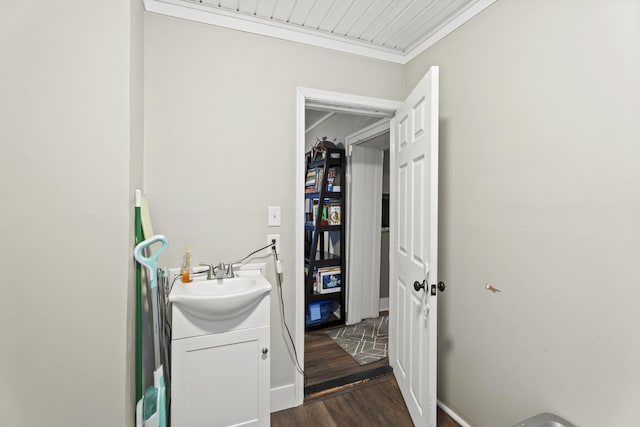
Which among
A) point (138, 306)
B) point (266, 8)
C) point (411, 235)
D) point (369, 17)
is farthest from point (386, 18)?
point (138, 306)

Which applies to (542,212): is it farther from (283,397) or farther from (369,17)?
(283,397)

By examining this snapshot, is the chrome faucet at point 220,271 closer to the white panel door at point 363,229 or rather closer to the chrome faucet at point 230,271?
the chrome faucet at point 230,271

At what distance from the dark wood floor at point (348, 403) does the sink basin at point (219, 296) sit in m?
0.84

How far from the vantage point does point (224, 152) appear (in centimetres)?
178

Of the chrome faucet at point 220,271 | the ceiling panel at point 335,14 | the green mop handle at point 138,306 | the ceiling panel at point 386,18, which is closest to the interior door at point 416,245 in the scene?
the ceiling panel at point 386,18

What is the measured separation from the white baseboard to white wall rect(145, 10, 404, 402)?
0.03 meters

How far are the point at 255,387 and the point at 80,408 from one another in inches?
29.4

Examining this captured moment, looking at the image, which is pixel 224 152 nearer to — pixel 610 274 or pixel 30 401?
pixel 30 401

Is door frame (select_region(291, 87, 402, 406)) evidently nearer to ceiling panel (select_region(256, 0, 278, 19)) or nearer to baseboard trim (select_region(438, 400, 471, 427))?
ceiling panel (select_region(256, 0, 278, 19))

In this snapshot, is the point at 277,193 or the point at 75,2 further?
the point at 277,193

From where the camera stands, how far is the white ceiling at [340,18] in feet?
5.46

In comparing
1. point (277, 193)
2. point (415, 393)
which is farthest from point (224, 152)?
point (415, 393)

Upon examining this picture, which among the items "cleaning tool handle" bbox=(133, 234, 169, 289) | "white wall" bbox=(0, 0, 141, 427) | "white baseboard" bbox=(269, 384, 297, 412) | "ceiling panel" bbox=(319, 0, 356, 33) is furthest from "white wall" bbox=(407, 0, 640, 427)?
"white wall" bbox=(0, 0, 141, 427)

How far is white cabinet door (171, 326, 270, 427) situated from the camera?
1.45m
